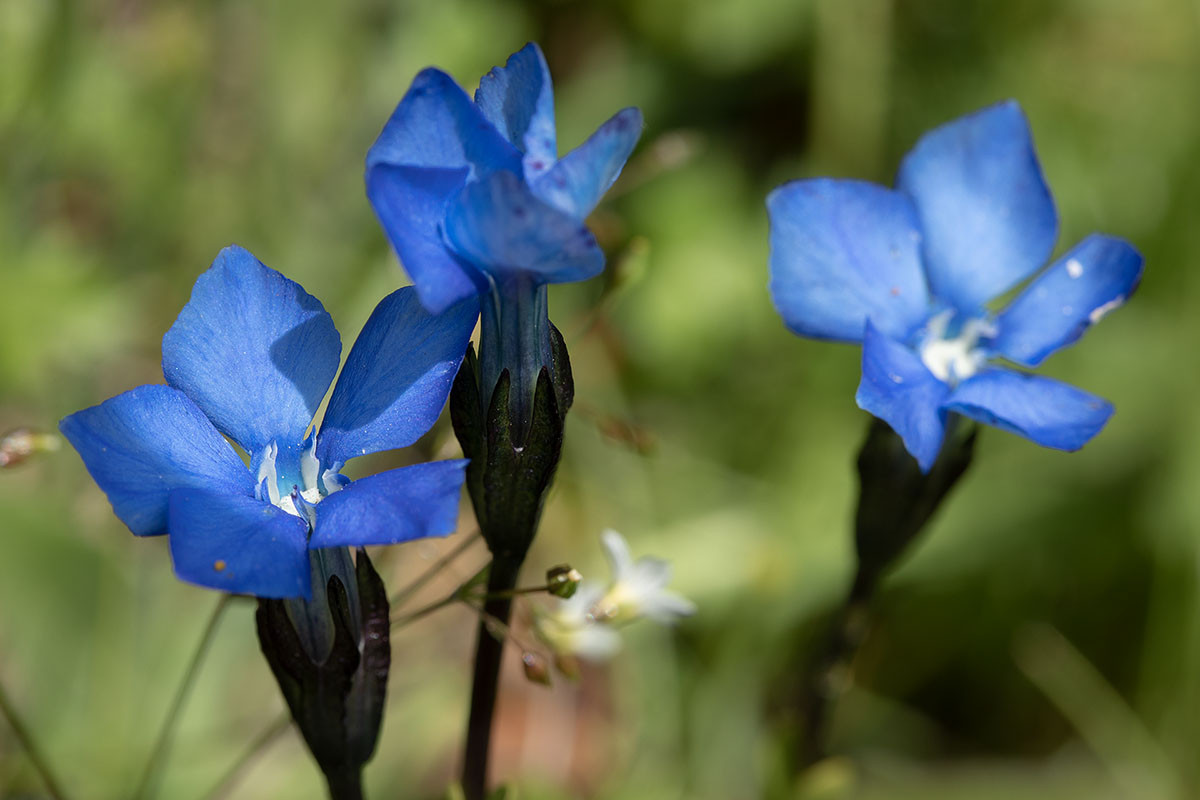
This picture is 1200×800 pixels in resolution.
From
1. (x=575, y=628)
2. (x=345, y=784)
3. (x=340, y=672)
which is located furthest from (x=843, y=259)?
(x=345, y=784)

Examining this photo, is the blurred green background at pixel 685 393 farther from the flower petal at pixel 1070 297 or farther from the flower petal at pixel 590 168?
the flower petal at pixel 590 168

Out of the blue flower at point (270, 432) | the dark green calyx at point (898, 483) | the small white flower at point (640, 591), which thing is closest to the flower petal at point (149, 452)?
the blue flower at point (270, 432)

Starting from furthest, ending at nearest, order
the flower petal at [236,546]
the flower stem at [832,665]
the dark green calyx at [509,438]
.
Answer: the flower stem at [832,665] < the dark green calyx at [509,438] < the flower petal at [236,546]

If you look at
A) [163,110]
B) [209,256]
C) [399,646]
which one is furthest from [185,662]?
[163,110]

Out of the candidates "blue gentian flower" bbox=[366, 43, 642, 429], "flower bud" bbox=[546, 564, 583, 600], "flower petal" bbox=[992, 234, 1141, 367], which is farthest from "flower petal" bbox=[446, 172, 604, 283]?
"flower petal" bbox=[992, 234, 1141, 367]

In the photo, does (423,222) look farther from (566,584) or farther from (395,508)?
(566,584)

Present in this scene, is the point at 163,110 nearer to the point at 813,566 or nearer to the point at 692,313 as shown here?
the point at 692,313
